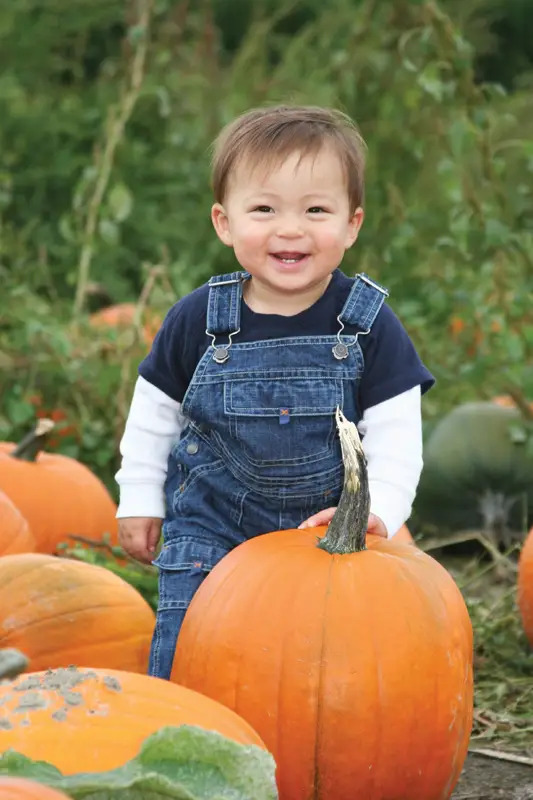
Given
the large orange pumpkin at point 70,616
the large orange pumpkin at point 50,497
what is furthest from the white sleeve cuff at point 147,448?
the large orange pumpkin at point 50,497

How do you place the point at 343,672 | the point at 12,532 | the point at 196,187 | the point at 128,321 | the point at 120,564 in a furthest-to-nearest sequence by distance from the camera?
1. the point at 196,187
2. the point at 128,321
3. the point at 120,564
4. the point at 12,532
5. the point at 343,672

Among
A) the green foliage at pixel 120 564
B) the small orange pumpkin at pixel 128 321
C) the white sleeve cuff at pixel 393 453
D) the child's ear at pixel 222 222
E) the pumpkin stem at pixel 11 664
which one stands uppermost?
the small orange pumpkin at pixel 128 321

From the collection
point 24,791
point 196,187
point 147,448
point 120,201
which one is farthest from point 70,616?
point 196,187

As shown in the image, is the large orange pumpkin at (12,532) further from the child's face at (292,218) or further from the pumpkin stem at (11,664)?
the pumpkin stem at (11,664)

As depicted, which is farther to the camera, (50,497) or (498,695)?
(50,497)

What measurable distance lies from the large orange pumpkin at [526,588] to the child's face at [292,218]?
1015 mm

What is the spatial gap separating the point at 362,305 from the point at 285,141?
15.3 inches

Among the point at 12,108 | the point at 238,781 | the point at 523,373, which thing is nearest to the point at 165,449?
the point at 238,781

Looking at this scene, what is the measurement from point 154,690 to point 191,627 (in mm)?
430

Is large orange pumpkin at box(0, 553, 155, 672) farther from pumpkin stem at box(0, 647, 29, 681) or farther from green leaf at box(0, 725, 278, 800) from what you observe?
pumpkin stem at box(0, 647, 29, 681)

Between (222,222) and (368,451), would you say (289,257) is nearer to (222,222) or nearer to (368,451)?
(222,222)

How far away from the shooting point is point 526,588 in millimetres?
3557

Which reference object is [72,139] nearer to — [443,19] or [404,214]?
[404,214]

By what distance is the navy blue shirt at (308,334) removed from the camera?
3008 millimetres
